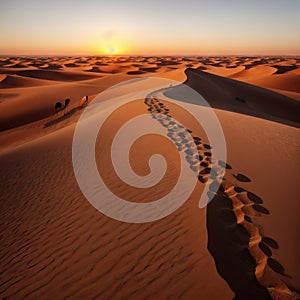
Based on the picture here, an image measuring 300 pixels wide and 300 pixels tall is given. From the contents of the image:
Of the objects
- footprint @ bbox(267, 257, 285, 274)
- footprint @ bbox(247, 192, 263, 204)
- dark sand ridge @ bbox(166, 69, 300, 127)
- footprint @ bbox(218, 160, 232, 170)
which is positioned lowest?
dark sand ridge @ bbox(166, 69, 300, 127)

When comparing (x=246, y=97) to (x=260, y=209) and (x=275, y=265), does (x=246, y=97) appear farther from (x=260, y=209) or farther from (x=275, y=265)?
(x=275, y=265)

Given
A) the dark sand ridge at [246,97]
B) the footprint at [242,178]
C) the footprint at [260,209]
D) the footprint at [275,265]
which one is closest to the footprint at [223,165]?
the footprint at [242,178]

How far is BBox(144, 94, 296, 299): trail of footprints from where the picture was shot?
10.5 ft

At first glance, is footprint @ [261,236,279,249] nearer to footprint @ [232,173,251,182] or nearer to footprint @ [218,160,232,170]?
footprint @ [232,173,251,182]

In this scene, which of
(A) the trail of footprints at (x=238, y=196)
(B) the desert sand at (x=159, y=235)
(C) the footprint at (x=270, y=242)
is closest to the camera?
(B) the desert sand at (x=159, y=235)

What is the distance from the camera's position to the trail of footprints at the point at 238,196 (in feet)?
10.5

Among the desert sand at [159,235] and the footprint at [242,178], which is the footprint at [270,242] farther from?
the footprint at [242,178]

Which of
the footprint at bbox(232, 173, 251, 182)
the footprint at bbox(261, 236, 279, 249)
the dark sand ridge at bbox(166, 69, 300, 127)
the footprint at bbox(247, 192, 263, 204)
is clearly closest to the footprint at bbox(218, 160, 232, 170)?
the footprint at bbox(232, 173, 251, 182)

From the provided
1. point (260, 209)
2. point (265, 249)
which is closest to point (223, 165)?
point (260, 209)

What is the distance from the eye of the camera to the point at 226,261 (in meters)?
3.38

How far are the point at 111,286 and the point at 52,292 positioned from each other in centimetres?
72

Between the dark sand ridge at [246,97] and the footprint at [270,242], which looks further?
the dark sand ridge at [246,97]

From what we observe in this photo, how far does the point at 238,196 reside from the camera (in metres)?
4.77

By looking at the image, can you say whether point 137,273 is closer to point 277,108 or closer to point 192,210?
point 192,210
